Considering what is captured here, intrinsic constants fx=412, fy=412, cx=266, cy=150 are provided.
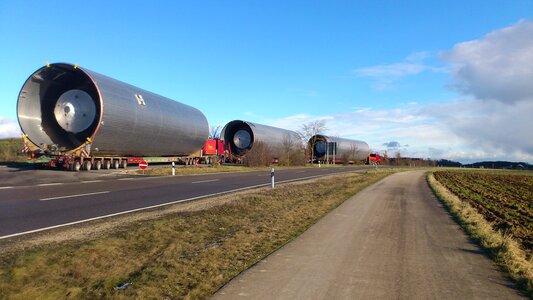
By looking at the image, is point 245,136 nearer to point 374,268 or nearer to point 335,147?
point 335,147

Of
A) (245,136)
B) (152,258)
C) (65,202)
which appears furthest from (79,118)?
(245,136)

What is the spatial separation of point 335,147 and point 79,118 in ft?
142

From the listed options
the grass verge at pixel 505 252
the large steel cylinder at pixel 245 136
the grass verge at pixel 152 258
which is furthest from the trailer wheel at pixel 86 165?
the large steel cylinder at pixel 245 136

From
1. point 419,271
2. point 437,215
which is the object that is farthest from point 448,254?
point 437,215

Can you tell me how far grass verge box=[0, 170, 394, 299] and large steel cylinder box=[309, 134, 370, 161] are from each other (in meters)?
54.3

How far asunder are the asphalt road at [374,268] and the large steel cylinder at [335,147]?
178 feet

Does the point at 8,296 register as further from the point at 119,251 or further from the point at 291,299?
the point at 291,299

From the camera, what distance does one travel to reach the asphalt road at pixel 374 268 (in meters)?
4.60

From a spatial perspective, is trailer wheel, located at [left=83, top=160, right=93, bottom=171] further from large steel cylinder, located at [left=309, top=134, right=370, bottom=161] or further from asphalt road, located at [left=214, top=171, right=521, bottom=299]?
large steel cylinder, located at [left=309, top=134, right=370, bottom=161]

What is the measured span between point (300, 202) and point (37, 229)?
783cm

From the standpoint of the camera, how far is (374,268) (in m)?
5.59

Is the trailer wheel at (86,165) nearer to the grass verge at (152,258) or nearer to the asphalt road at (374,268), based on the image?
the grass verge at (152,258)

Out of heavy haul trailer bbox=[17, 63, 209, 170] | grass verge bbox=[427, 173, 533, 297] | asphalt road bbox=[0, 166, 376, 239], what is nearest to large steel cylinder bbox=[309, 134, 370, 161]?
heavy haul trailer bbox=[17, 63, 209, 170]

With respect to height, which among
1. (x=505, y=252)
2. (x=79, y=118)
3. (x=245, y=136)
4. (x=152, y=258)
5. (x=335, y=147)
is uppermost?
(x=245, y=136)
